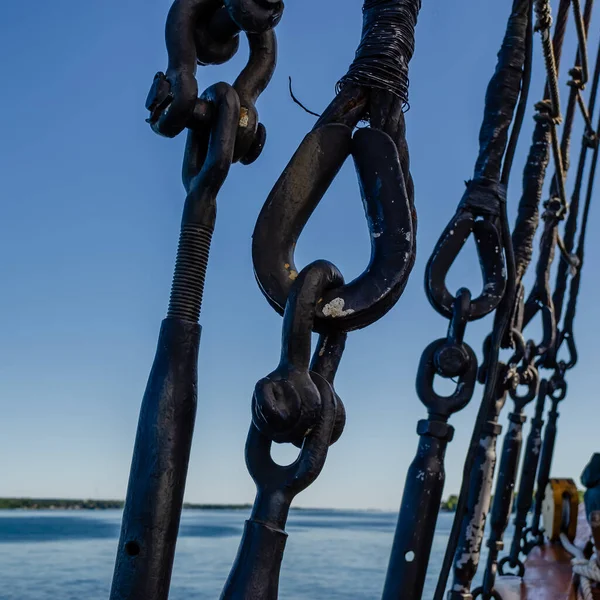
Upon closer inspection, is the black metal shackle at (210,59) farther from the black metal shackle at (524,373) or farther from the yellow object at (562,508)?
the yellow object at (562,508)

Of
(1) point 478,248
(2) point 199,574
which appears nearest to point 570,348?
(1) point 478,248

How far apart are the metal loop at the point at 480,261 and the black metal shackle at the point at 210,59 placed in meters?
0.60

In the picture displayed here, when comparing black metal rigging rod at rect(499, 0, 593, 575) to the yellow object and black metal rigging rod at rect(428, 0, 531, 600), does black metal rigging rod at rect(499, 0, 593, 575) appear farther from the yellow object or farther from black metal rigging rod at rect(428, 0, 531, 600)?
black metal rigging rod at rect(428, 0, 531, 600)

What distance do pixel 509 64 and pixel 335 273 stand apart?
1101mm

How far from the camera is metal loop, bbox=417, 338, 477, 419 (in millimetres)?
1148

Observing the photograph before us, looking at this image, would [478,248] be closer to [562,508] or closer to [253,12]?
[253,12]

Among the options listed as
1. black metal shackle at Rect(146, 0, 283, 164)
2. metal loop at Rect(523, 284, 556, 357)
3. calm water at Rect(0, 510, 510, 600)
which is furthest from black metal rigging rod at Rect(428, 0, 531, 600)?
calm water at Rect(0, 510, 510, 600)

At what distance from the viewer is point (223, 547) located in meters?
28.9

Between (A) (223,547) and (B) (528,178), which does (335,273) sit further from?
(A) (223,547)

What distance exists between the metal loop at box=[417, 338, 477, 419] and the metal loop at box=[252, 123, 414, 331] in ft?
1.66

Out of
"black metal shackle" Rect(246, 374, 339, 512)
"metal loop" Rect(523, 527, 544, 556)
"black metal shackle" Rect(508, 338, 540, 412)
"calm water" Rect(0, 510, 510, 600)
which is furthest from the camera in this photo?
"calm water" Rect(0, 510, 510, 600)

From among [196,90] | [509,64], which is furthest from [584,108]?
[196,90]

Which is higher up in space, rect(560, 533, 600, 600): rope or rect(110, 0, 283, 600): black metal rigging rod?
rect(110, 0, 283, 600): black metal rigging rod

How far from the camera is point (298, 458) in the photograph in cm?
58
